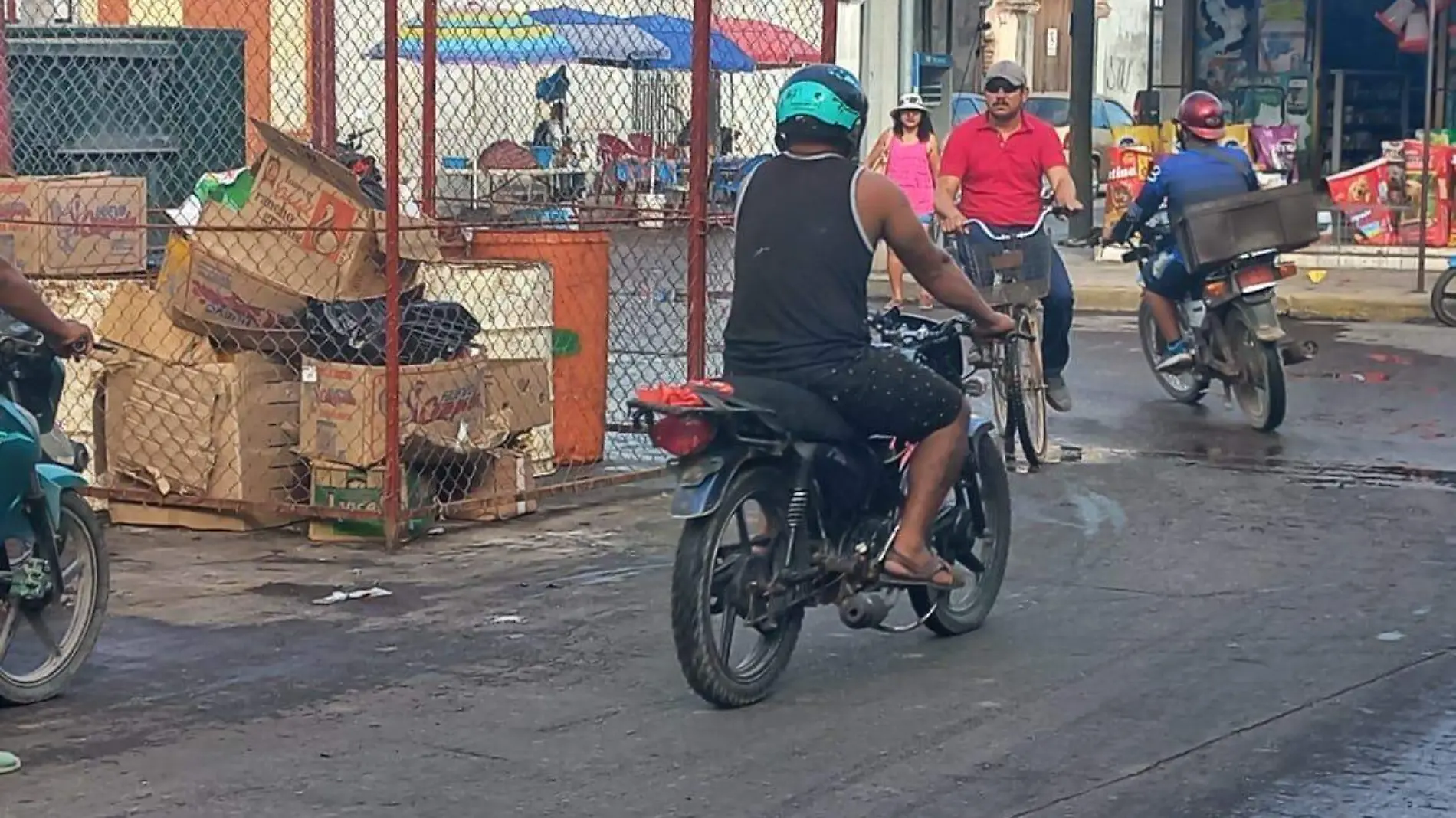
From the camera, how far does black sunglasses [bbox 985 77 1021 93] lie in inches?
424

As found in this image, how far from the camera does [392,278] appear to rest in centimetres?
847

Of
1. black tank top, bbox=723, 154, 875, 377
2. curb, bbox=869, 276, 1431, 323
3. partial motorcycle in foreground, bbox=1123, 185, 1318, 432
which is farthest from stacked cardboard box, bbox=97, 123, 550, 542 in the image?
curb, bbox=869, 276, 1431, 323

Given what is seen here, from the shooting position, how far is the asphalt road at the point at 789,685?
5605 millimetres

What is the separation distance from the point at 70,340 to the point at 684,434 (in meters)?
1.84

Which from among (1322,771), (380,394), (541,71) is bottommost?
(1322,771)

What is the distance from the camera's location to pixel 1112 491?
995 centimetres

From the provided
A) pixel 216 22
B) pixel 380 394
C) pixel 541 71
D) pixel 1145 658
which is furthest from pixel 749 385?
pixel 541 71

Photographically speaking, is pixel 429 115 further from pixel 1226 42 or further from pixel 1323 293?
pixel 1226 42

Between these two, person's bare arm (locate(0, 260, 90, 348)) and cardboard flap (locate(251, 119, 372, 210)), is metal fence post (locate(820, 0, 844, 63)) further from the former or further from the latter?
person's bare arm (locate(0, 260, 90, 348))

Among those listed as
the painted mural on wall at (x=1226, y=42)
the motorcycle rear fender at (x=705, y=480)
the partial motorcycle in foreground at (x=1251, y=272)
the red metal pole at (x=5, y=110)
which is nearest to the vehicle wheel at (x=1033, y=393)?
the partial motorcycle in foreground at (x=1251, y=272)

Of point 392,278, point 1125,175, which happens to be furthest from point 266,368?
point 1125,175

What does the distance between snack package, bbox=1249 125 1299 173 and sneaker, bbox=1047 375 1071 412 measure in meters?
11.6

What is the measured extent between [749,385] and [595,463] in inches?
165

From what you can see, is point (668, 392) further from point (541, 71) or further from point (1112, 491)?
point (541, 71)
